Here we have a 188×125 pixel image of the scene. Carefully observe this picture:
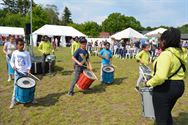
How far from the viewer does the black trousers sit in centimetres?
377

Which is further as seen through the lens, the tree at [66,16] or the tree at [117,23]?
the tree at [66,16]

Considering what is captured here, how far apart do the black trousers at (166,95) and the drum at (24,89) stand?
3.73 metres

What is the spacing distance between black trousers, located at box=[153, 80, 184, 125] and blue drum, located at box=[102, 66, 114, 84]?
6.42 m

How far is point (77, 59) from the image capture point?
8359mm

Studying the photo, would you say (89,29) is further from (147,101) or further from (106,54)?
(147,101)

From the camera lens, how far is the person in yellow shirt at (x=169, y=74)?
369cm

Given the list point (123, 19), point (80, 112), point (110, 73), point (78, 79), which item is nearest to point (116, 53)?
point (110, 73)

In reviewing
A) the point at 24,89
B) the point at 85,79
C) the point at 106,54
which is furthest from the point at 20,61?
the point at 106,54

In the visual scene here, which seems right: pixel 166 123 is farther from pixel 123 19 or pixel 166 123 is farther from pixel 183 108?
pixel 123 19

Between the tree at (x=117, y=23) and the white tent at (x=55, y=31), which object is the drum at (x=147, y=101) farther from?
the tree at (x=117, y=23)

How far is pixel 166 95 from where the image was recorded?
377cm

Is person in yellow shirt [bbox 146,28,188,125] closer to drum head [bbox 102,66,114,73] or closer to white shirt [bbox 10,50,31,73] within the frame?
white shirt [bbox 10,50,31,73]

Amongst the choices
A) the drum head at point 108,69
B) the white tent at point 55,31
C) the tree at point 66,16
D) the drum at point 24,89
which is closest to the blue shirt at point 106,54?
the drum head at point 108,69

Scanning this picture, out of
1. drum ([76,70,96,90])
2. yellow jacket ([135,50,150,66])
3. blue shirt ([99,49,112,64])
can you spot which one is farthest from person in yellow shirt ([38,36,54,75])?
yellow jacket ([135,50,150,66])
